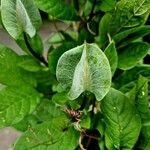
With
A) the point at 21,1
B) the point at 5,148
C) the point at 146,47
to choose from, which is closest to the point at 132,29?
the point at 146,47

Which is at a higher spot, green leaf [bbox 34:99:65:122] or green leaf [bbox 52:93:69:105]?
green leaf [bbox 52:93:69:105]

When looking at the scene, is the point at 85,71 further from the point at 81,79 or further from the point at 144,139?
the point at 144,139

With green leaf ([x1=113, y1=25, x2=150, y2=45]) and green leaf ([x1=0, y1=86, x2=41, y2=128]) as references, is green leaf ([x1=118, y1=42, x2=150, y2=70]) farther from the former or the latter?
green leaf ([x1=0, y1=86, x2=41, y2=128])

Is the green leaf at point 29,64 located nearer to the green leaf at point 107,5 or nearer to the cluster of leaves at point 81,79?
the cluster of leaves at point 81,79

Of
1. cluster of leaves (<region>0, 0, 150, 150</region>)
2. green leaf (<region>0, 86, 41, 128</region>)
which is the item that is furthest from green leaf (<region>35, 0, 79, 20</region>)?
green leaf (<region>0, 86, 41, 128</region>)

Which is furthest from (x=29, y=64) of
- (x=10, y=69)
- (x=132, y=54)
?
(x=132, y=54)

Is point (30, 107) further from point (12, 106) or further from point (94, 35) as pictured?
point (94, 35)
